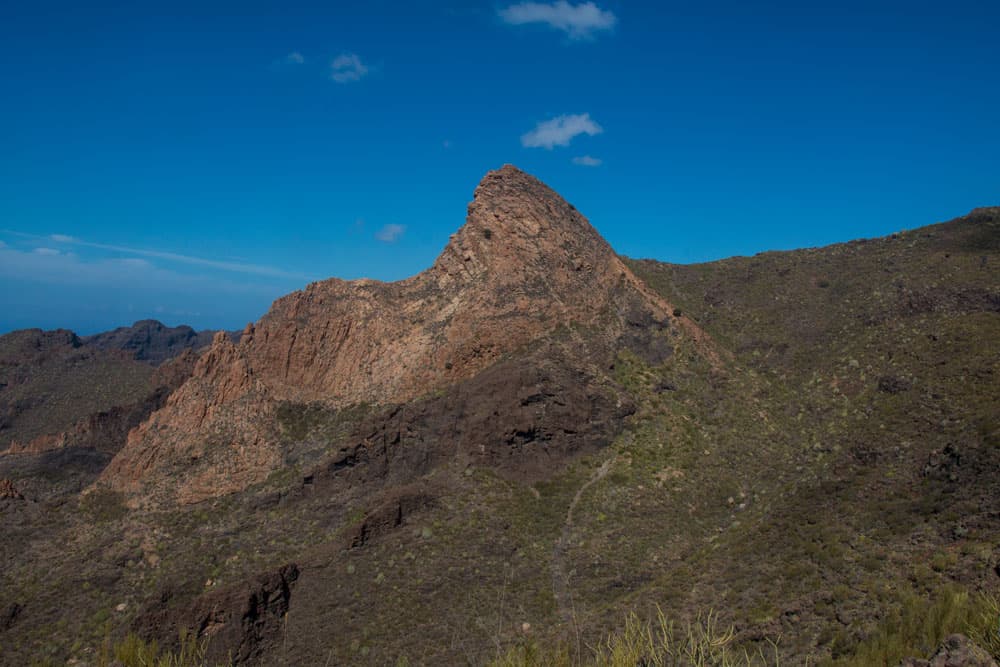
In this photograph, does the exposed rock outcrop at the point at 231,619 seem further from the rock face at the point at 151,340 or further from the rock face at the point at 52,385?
the rock face at the point at 151,340

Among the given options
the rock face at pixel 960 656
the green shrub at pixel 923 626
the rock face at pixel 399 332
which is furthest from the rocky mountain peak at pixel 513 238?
the rock face at pixel 960 656

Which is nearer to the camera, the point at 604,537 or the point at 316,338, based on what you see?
the point at 604,537

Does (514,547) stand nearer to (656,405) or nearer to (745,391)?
(656,405)

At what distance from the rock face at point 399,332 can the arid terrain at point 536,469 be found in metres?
0.20

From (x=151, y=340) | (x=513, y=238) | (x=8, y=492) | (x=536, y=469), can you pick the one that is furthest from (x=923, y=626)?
(x=151, y=340)

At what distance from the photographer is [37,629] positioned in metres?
28.7

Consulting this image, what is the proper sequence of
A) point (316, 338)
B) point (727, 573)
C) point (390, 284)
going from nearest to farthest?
point (727, 573), point (316, 338), point (390, 284)

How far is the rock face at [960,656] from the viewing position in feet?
38.7

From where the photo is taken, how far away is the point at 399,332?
45281mm

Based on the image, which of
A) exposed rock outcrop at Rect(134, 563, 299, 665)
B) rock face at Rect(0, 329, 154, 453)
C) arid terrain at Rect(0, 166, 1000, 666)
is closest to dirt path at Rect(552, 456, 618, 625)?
arid terrain at Rect(0, 166, 1000, 666)

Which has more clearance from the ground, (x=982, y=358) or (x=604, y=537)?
(x=982, y=358)

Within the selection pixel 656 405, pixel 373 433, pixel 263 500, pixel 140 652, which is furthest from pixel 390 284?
pixel 140 652

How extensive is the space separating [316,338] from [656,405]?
25.6 metres

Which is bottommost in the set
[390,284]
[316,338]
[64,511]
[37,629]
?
[37,629]
